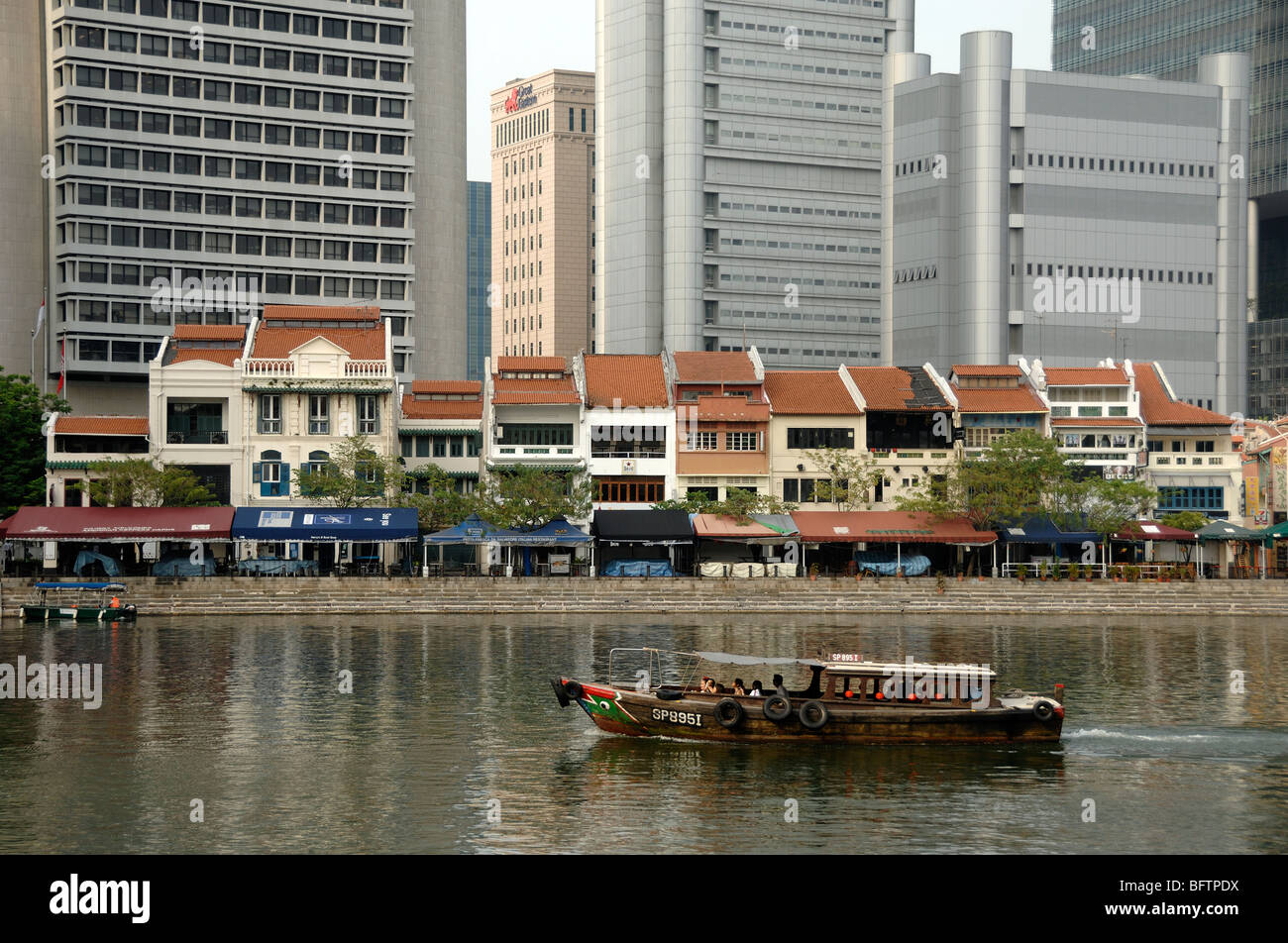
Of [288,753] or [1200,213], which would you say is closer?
[288,753]

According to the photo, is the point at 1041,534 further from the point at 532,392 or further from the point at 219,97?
the point at 219,97

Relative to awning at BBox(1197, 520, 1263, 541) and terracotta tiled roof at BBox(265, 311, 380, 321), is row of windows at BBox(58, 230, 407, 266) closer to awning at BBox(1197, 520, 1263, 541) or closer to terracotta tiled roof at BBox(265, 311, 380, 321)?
terracotta tiled roof at BBox(265, 311, 380, 321)

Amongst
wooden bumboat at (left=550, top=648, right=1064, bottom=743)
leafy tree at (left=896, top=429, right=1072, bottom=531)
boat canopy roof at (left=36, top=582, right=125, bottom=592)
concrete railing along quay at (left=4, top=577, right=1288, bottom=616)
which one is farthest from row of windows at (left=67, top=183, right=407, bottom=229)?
wooden bumboat at (left=550, top=648, right=1064, bottom=743)

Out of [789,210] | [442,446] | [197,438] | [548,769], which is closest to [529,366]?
[442,446]

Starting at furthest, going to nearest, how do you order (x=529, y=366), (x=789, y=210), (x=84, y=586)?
(x=789, y=210)
(x=529, y=366)
(x=84, y=586)

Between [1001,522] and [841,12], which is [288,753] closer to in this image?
[1001,522]

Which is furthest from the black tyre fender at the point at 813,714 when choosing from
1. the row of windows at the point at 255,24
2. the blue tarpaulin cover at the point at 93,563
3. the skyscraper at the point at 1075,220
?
the skyscraper at the point at 1075,220

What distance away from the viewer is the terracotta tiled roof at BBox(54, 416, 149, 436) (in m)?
105

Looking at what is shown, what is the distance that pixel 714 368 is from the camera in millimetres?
113875

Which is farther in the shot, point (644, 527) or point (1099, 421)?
point (1099, 421)

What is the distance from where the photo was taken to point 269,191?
159500mm

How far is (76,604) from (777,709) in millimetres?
54639

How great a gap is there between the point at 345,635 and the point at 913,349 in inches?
4741
